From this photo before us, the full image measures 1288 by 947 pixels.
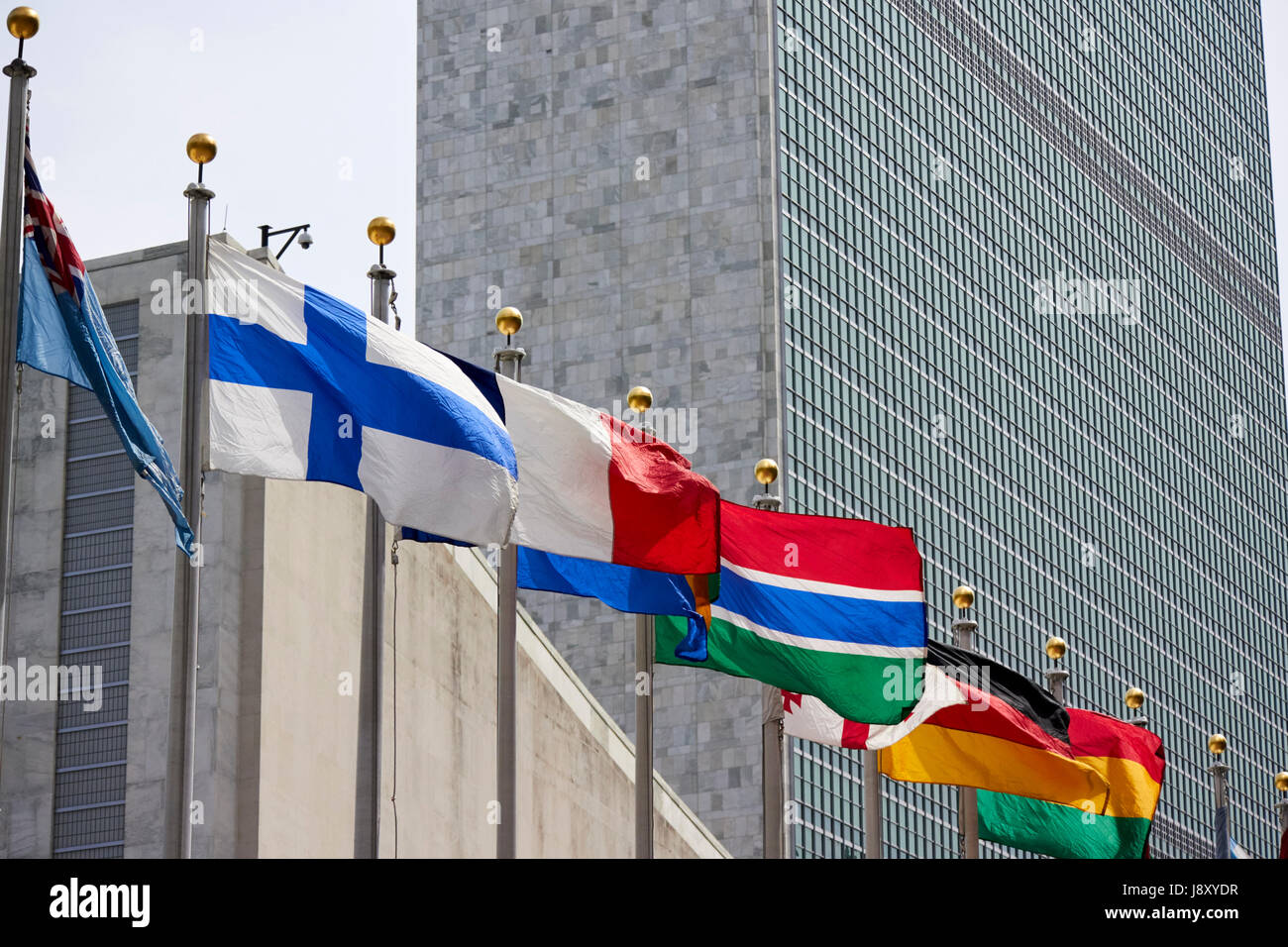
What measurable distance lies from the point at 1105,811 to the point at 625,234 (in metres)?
120

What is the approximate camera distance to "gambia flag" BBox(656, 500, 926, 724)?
3139cm

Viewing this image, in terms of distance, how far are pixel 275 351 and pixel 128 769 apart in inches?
654

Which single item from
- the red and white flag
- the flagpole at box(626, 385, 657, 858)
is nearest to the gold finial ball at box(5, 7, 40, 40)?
the flagpole at box(626, 385, 657, 858)

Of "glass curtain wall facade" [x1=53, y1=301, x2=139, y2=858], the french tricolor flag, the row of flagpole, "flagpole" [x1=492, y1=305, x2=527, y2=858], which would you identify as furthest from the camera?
"glass curtain wall facade" [x1=53, y1=301, x2=139, y2=858]

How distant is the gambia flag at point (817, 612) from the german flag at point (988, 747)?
499 centimetres

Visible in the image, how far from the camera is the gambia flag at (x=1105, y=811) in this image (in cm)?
4038

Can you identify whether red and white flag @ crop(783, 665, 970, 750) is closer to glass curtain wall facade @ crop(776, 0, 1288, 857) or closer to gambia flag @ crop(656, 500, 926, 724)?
gambia flag @ crop(656, 500, 926, 724)

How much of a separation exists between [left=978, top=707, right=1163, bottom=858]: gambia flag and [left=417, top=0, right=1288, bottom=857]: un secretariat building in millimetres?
96436

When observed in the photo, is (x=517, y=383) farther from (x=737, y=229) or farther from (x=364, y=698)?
(x=737, y=229)

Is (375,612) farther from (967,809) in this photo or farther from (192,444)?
(967,809)

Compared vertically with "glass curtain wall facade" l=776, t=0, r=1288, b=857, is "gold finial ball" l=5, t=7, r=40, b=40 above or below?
below

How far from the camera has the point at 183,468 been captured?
76.2ft

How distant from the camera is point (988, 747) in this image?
123 ft
